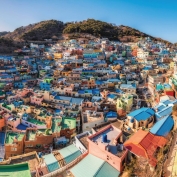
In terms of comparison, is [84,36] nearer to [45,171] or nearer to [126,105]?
[126,105]

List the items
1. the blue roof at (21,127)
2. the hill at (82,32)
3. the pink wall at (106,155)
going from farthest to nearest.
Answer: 1. the hill at (82,32)
2. the blue roof at (21,127)
3. the pink wall at (106,155)

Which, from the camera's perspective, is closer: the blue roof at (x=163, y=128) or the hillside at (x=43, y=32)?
the blue roof at (x=163, y=128)

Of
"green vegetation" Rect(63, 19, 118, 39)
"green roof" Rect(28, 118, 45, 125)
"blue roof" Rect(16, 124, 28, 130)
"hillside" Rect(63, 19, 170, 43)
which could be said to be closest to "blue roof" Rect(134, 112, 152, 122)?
"green roof" Rect(28, 118, 45, 125)

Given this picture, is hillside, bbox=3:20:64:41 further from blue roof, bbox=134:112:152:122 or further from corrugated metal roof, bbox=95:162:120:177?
corrugated metal roof, bbox=95:162:120:177

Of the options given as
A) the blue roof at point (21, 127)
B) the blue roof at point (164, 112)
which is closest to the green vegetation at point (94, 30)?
the blue roof at point (21, 127)

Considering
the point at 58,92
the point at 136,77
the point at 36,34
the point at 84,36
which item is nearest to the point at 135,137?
the point at 58,92

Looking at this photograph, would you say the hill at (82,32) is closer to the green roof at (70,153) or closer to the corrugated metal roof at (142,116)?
the corrugated metal roof at (142,116)
